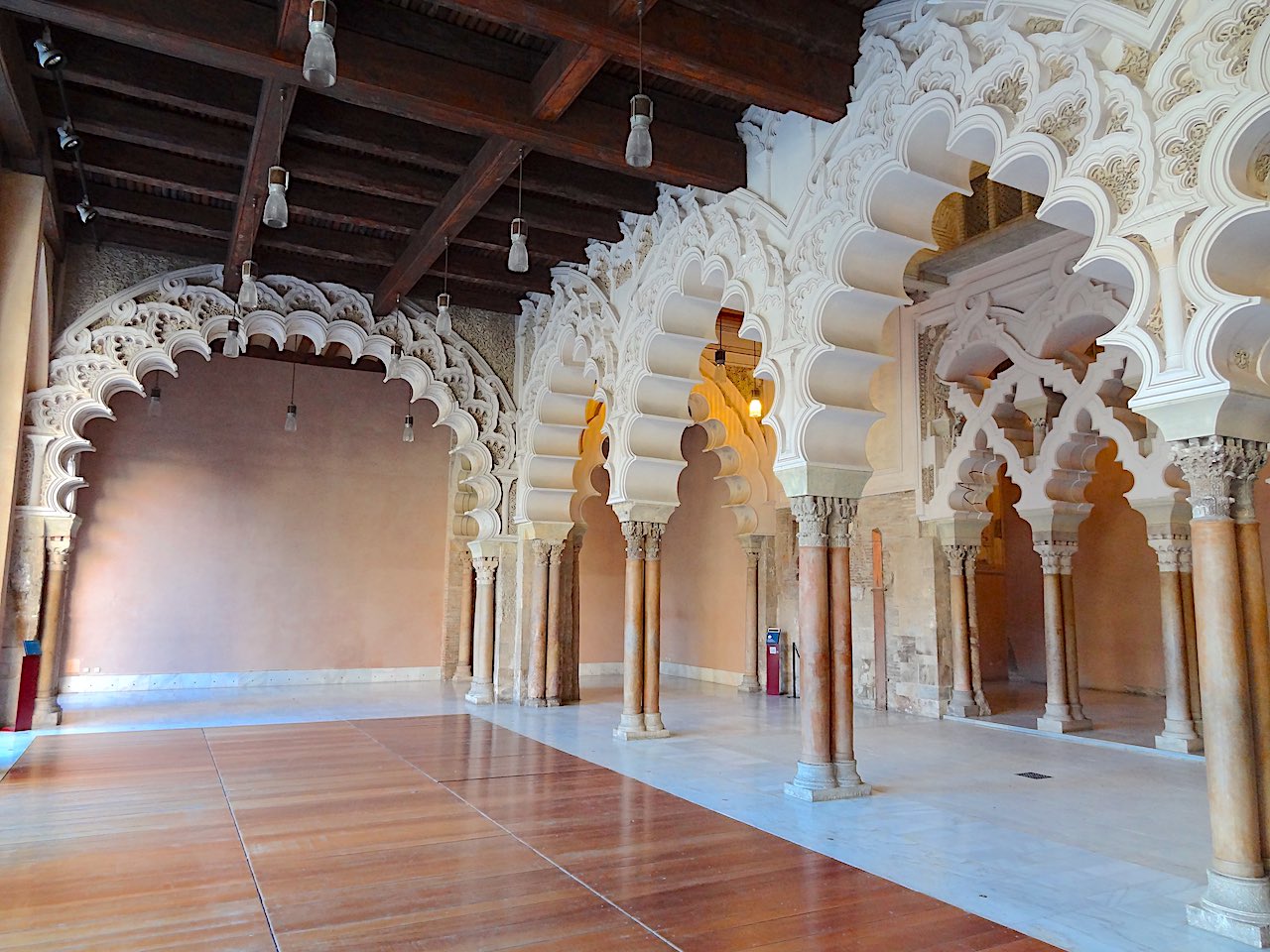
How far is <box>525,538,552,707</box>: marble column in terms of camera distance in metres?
9.72

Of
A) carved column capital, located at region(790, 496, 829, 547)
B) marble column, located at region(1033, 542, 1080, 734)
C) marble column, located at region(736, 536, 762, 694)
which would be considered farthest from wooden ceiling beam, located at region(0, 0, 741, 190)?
marble column, located at region(736, 536, 762, 694)

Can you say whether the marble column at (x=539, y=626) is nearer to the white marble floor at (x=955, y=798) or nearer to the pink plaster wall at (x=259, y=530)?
the white marble floor at (x=955, y=798)

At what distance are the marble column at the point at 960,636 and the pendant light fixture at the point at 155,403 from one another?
30.3ft

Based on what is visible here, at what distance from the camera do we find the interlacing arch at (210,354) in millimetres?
8195

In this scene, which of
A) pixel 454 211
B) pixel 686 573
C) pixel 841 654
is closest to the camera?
pixel 841 654

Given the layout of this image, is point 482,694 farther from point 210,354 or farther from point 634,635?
point 210,354

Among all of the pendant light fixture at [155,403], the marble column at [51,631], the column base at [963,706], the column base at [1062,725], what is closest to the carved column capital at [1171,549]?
the column base at [1062,725]

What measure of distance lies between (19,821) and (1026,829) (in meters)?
5.43

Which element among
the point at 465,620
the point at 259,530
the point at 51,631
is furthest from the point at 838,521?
the point at 259,530

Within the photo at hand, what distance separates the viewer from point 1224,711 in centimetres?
329

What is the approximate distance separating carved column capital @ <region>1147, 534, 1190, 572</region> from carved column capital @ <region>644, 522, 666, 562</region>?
451cm

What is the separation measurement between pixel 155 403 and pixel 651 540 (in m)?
6.55

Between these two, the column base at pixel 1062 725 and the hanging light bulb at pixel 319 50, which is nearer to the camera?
the hanging light bulb at pixel 319 50

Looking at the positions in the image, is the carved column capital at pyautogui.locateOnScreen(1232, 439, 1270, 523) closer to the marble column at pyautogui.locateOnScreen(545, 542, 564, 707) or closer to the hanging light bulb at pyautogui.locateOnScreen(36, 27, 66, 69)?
the hanging light bulb at pyautogui.locateOnScreen(36, 27, 66, 69)
